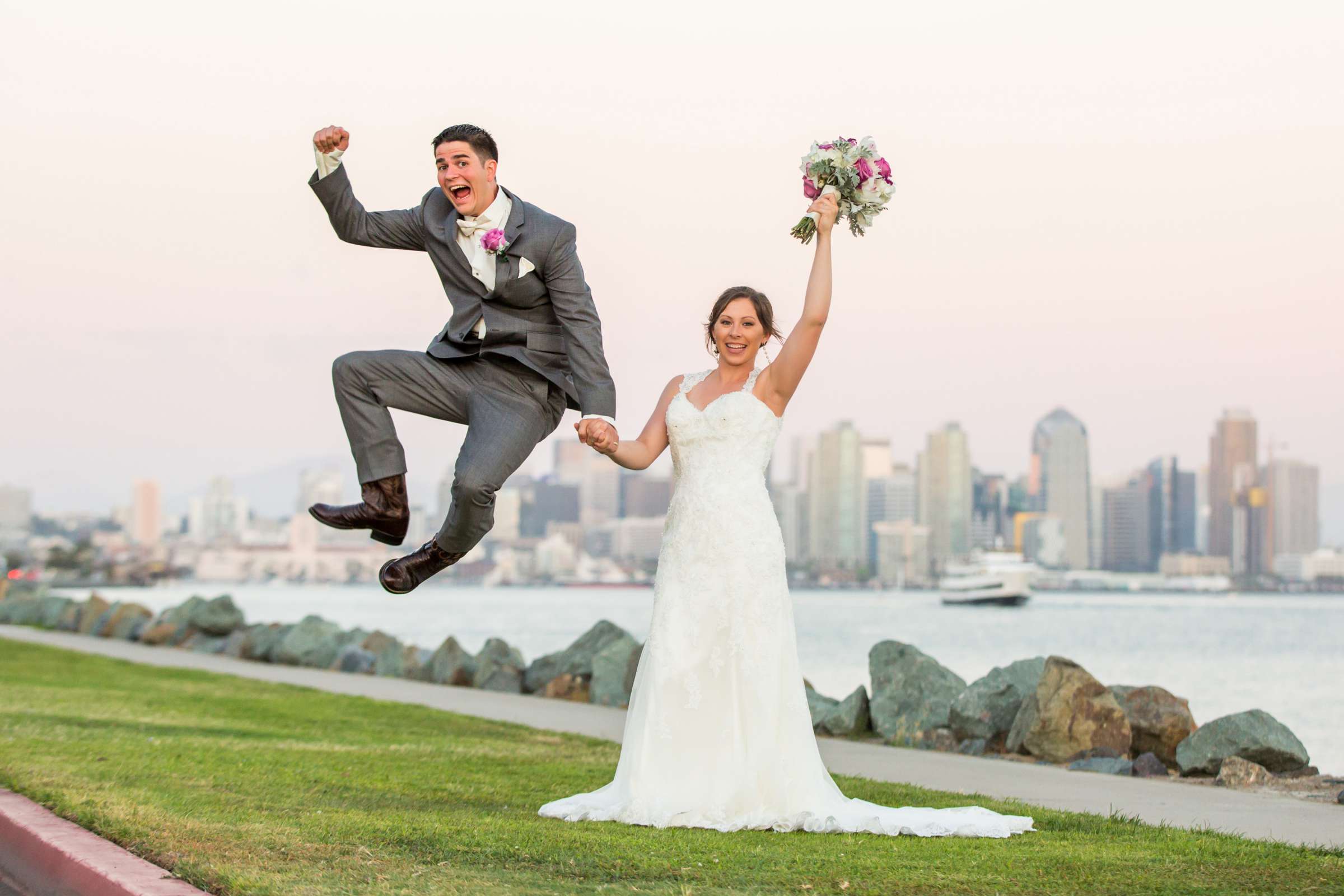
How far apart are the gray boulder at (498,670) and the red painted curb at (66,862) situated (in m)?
11.7

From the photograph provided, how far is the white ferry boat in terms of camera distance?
344 ft

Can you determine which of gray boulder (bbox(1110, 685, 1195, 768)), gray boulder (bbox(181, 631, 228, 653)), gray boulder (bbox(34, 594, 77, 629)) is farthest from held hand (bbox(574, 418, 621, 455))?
gray boulder (bbox(34, 594, 77, 629))

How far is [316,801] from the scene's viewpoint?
7859 millimetres

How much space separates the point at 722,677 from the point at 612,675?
392 inches

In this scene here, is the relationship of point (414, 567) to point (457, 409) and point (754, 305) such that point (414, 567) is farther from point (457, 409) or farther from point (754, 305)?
point (754, 305)

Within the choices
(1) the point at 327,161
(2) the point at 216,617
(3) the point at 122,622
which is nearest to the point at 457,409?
(1) the point at 327,161

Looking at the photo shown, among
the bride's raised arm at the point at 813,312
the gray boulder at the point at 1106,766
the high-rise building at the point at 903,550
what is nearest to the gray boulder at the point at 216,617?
the gray boulder at the point at 1106,766

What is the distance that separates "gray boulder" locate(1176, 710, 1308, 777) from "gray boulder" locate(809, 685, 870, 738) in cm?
319

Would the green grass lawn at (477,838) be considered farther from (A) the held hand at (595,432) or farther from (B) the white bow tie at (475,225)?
(B) the white bow tie at (475,225)

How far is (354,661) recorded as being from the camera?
73.5 ft

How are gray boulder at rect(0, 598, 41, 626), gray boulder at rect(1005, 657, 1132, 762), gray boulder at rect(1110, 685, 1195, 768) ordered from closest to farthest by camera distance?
1. gray boulder at rect(1005, 657, 1132, 762)
2. gray boulder at rect(1110, 685, 1195, 768)
3. gray boulder at rect(0, 598, 41, 626)

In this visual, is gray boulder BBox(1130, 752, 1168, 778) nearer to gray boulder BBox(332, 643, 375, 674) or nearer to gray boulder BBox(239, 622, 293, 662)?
gray boulder BBox(332, 643, 375, 674)

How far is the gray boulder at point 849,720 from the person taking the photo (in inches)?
541

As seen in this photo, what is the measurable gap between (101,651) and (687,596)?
60.3 ft
